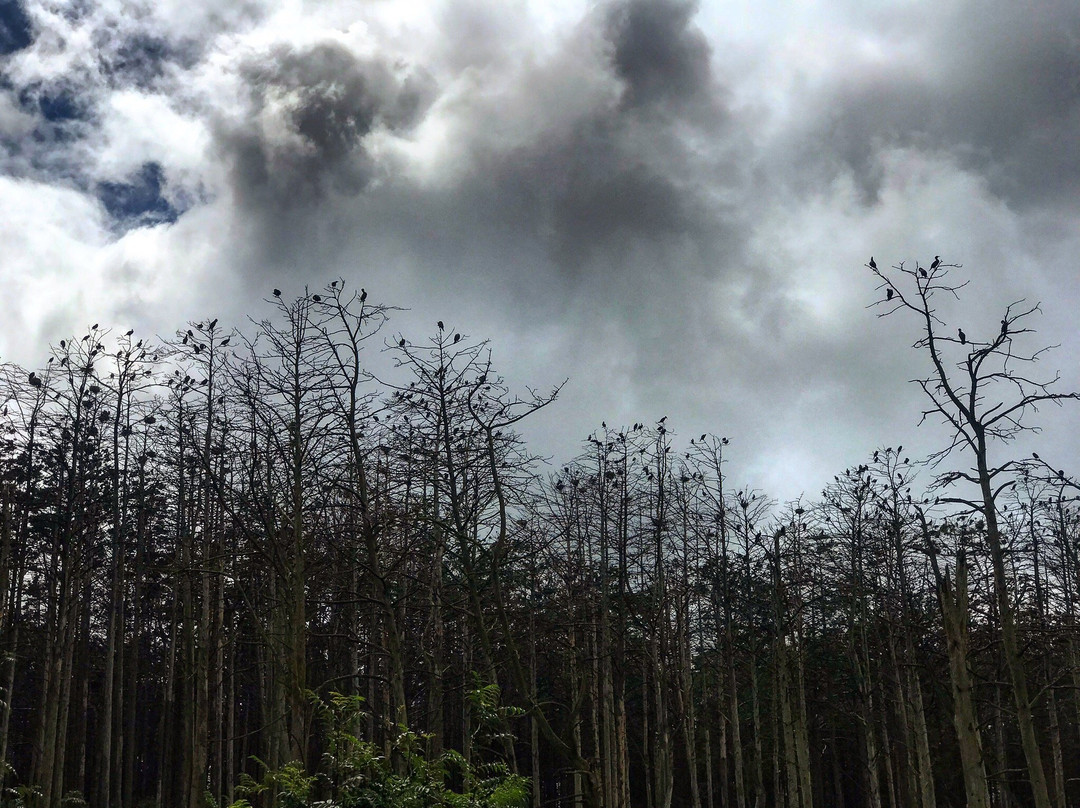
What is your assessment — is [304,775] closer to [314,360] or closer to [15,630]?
[314,360]

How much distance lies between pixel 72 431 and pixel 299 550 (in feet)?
32.5

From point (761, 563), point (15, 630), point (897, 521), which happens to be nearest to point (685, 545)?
point (761, 563)

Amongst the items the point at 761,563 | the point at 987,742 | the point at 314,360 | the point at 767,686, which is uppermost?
the point at 314,360

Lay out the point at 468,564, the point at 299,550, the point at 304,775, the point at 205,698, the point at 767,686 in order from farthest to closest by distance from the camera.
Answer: the point at 767,686 < the point at 205,698 < the point at 299,550 < the point at 468,564 < the point at 304,775

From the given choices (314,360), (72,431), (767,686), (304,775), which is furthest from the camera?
(767,686)

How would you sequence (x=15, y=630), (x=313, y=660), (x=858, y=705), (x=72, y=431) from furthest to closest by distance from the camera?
1. (x=858, y=705)
2. (x=313, y=660)
3. (x=15, y=630)
4. (x=72, y=431)

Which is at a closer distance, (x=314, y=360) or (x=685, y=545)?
(x=314, y=360)

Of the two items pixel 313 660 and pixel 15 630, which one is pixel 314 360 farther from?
pixel 313 660

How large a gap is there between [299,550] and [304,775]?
3.32 metres

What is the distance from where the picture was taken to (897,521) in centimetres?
2425

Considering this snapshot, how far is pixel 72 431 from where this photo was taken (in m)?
20.0

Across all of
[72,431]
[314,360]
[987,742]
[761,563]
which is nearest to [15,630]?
[72,431]

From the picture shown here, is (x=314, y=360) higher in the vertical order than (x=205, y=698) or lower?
higher

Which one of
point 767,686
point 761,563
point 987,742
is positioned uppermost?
point 761,563
